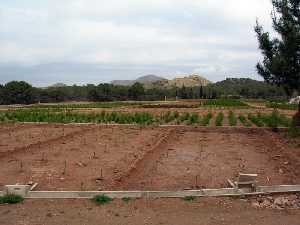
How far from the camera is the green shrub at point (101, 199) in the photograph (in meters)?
7.76

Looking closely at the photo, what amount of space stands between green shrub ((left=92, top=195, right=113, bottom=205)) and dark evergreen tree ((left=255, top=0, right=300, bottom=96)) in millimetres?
11421

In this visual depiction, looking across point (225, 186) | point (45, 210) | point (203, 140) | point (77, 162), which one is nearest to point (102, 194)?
point (45, 210)

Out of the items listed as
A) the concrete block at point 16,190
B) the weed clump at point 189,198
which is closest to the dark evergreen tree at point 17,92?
the concrete block at point 16,190

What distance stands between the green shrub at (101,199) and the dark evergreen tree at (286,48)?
37.5 ft

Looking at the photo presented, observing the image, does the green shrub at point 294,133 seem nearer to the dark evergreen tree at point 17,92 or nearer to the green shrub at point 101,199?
the green shrub at point 101,199

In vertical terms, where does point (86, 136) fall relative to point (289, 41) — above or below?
below

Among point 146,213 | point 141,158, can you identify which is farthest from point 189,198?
point 141,158

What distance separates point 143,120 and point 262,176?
14473mm

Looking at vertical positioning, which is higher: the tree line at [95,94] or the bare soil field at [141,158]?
the tree line at [95,94]

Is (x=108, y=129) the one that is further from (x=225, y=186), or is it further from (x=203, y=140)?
(x=225, y=186)

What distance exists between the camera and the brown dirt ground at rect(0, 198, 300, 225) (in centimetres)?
686

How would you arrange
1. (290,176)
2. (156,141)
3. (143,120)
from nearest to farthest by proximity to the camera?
1. (290,176)
2. (156,141)
3. (143,120)

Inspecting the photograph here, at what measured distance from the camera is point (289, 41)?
17219mm

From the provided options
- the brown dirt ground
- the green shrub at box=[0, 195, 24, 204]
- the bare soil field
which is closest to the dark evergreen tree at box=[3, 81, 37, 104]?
the bare soil field
